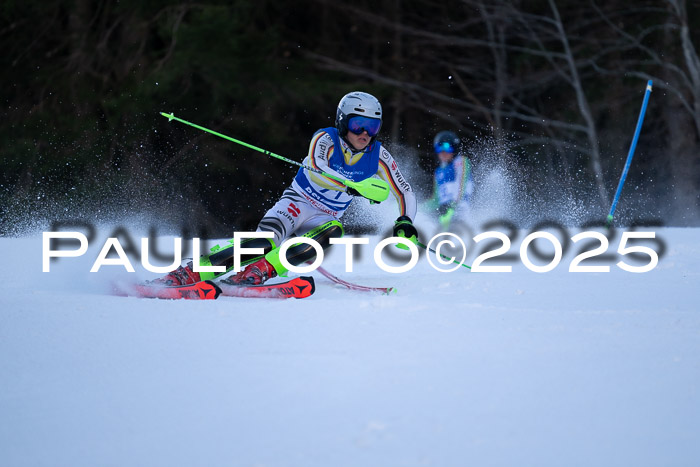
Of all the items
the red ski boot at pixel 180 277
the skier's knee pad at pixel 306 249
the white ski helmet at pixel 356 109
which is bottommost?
the red ski boot at pixel 180 277

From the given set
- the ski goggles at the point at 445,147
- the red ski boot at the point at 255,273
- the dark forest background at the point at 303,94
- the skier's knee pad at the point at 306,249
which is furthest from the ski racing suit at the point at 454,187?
the dark forest background at the point at 303,94

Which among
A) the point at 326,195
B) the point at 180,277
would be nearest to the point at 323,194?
the point at 326,195

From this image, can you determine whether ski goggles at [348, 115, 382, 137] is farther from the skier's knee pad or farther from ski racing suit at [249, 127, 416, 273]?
the skier's knee pad

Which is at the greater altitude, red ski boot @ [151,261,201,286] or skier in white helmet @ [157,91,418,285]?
skier in white helmet @ [157,91,418,285]

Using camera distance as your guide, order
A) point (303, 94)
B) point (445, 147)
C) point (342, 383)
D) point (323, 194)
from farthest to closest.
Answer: point (303, 94) < point (445, 147) < point (323, 194) < point (342, 383)

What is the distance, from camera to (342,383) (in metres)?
2.92

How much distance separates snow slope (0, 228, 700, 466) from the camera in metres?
2.46

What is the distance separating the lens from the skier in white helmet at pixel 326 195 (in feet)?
17.4

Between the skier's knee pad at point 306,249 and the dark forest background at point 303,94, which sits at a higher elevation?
the dark forest background at point 303,94

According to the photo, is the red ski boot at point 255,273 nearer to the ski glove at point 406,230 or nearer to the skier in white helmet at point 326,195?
the skier in white helmet at point 326,195

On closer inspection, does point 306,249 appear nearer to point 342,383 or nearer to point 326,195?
point 326,195

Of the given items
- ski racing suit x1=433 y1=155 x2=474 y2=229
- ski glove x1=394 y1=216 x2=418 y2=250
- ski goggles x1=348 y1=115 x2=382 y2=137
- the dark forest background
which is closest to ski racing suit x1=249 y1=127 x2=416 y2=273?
ski goggles x1=348 y1=115 x2=382 y2=137

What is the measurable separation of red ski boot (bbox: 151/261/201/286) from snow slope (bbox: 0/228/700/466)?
2.13 feet

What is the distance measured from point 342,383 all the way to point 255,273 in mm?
2422
